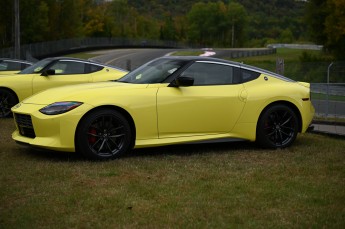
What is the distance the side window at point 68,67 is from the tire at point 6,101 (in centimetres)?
110

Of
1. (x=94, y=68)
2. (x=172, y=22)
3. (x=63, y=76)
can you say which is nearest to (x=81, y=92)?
(x=63, y=76)

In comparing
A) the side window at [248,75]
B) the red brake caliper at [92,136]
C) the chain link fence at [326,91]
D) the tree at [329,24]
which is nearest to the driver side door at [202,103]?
the side window at [248,75]

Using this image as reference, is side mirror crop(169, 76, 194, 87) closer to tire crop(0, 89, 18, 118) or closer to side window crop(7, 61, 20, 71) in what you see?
tire crop(0, 89, 18, 118)

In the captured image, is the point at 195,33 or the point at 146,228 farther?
the point at 195,33

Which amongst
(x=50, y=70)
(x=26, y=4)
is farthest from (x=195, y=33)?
(x=50, y=70)

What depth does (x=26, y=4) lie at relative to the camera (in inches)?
2438

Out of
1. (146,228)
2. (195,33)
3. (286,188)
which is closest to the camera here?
(146,228)

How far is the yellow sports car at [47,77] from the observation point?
39.4 feet

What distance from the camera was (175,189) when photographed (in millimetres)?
5664

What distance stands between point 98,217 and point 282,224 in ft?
Result: 5.12

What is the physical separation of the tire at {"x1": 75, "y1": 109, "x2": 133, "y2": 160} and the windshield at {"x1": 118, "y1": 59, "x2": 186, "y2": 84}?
2.74 feet

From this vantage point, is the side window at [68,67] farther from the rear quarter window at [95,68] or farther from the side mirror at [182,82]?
the side mirror at [182,82]

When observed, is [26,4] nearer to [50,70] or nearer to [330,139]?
[50,70]

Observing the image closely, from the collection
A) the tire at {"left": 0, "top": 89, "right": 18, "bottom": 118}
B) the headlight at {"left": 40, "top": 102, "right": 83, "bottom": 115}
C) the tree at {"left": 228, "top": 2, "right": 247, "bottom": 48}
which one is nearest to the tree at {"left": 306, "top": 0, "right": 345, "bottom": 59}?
the tire at {"left": 0, "top": 89, "right": 18, "bottom": 118}
